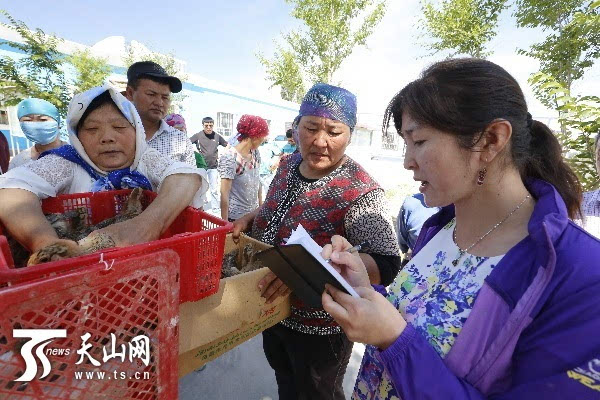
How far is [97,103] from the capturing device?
1396 mm

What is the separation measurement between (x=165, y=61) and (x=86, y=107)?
1628cm

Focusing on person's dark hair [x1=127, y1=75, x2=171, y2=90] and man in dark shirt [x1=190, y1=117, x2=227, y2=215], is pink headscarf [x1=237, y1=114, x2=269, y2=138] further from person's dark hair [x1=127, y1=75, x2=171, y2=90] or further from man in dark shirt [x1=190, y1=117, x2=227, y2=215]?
man in dark shirt [x1=190, y1=117, x2=227, y2=215]

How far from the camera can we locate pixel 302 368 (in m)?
1.84

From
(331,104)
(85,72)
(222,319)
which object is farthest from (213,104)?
(222,319)

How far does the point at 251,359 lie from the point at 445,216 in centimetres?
237

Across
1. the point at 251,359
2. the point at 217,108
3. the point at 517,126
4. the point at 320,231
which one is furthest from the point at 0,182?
the point at 217,108

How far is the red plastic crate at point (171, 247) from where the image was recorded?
2.27ft

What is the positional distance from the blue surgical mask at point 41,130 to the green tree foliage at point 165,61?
34.9 feet

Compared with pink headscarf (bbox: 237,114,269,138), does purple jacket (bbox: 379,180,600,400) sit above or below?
below

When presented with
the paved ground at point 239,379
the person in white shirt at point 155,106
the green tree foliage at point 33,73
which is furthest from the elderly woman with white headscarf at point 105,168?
the green tree foliage at point 33,73

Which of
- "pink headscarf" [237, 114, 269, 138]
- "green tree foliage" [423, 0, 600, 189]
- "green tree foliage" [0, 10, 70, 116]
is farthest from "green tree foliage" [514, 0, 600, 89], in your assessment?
"green tree foliage" [0, 10, 70, 116]

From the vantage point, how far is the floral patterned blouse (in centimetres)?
97

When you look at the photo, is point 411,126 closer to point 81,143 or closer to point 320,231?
point 320,231

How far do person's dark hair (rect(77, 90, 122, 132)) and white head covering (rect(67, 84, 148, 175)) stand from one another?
15 mm
